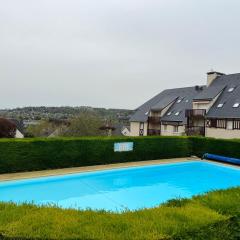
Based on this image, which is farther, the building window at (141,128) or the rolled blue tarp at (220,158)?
the building window at (141,128)

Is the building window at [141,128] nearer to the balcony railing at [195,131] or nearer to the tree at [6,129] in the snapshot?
the balcony railing at [195,131]

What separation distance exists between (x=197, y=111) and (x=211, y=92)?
2.72 m

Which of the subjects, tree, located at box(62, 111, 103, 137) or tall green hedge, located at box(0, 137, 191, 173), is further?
tree, located at box(62, 111, 103, 137)

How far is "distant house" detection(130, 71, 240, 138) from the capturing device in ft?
111

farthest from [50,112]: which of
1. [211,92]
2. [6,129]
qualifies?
[211,92]

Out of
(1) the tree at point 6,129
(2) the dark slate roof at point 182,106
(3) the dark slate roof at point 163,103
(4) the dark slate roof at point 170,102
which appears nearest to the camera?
(1) the tree at point 6,129

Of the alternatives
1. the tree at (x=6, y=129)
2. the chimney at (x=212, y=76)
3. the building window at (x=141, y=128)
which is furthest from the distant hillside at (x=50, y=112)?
the chimney at (x=212, y=76)

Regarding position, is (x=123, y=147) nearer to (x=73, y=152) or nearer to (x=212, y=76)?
(x=73, y=152)

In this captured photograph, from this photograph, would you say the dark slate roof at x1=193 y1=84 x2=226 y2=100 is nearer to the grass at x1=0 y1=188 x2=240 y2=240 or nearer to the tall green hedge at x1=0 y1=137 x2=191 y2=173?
the tall green hedge at x1=0 y1=137 x2=191 y2=173

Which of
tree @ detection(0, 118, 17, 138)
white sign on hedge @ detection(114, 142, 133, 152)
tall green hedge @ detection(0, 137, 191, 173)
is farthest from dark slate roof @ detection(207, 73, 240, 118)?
tree @ detection(0, 118, 17, 138)

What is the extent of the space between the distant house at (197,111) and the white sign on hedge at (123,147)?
14559 mm

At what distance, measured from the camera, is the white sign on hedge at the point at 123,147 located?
2129 cm

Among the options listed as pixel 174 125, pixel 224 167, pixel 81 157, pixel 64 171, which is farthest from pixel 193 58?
pixel 64 171

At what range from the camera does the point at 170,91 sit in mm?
47125
